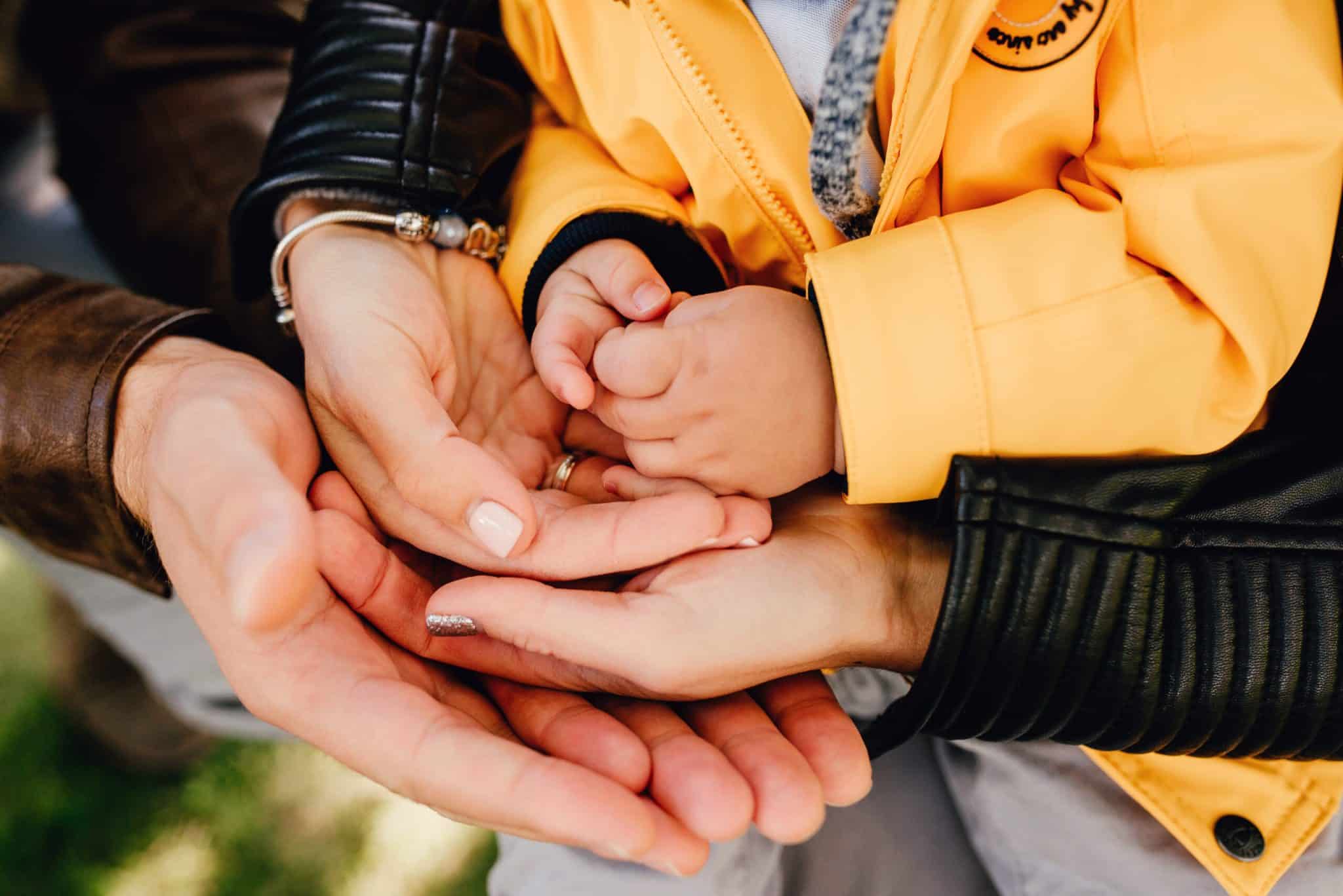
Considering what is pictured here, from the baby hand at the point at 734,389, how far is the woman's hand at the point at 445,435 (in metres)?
0.04

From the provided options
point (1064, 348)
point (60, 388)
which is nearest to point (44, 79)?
point (60, 388)

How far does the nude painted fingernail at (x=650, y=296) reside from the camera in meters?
0.71

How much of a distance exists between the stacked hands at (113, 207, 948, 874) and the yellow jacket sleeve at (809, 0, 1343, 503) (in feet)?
0.23

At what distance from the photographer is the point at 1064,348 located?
61 cm

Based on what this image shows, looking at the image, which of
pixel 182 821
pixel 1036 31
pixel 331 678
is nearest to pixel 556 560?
pixel 331 678

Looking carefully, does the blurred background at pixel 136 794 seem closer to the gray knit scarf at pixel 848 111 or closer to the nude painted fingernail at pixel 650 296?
the nude painted fingernail at pixel 650 296

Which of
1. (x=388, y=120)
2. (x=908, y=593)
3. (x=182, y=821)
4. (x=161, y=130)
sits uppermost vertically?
(x=388, y=120)

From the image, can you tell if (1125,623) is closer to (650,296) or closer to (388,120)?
(650,296)

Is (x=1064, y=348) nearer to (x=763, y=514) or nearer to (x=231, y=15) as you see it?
(x=763, y=514)

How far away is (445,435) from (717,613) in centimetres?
24

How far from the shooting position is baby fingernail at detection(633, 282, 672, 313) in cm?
71

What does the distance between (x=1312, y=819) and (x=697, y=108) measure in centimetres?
78

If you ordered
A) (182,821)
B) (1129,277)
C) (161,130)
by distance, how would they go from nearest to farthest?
(1129,277) < (161,130) < (182,821)

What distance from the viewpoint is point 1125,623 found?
0.61 meters
